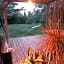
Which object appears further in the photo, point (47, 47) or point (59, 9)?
point (59, 9)

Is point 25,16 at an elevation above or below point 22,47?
above

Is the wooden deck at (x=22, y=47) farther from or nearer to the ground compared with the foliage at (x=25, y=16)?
nearer to the ground

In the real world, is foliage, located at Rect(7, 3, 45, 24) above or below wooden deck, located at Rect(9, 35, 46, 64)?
above

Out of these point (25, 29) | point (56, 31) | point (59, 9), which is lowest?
point (25, 29)

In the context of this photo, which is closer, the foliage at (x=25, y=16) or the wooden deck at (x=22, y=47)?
the wooden deck at (x=22, y=47)

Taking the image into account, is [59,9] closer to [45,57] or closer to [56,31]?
[56,31]

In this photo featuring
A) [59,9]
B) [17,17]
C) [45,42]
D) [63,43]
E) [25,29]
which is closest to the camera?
[63,43]

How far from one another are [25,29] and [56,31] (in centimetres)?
330

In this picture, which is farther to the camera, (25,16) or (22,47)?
(22,47)

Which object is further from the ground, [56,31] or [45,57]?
[56,31]

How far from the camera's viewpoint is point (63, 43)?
46.3 inches

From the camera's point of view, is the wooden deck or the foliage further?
the foliage

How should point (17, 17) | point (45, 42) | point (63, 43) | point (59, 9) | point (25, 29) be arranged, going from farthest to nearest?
point (25, 29) → point (17, 17) → point (59, 9) → point (45, 42) → point (63, 43)

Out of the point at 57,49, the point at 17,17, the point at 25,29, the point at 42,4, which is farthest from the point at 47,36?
the point at 25,29
